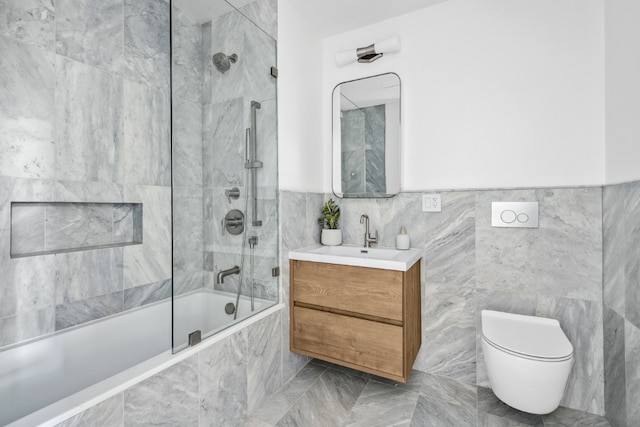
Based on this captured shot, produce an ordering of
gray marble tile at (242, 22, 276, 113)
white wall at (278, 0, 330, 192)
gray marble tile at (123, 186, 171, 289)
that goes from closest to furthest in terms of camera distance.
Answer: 1. gray marble tile at (242, 22, 276, 113)
2. gray marble tile at (123, 186, 171, 289)
3. white wall at (278, 0, 330, 192)

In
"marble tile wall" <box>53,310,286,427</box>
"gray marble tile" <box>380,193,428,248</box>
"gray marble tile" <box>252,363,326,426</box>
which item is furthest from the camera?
"gray marble tile" <box>380,193,428,248</box>

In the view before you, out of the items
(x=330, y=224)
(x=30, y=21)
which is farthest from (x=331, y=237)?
(x=30, y=21)

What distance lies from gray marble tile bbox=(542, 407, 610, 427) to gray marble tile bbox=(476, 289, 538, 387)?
→ 0.33 m

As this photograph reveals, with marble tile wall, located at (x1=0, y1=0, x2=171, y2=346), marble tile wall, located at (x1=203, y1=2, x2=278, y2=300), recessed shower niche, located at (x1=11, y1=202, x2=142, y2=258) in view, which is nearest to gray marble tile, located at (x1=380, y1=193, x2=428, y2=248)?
marble tile wall, located at (x1=203, y1=2, x2=278, y2=300)

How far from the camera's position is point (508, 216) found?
1796 millimetres

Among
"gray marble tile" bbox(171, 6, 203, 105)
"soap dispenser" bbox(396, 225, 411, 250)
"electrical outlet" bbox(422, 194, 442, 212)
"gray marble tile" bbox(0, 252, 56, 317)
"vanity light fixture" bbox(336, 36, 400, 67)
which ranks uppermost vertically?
"vanity light fixture" bbox(336, 36, 400, 67)

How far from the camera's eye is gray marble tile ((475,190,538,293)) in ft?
5.78

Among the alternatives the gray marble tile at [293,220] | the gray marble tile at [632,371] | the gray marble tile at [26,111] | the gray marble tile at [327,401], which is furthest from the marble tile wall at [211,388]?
the gray marble tile at [632,371]

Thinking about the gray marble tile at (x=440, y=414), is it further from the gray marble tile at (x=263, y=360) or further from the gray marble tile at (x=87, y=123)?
the gray marble tile at (x=87, y=123)

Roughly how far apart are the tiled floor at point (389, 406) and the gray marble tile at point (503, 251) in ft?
2.16

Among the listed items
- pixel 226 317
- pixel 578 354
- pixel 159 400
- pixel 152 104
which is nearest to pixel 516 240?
pixel 578 354

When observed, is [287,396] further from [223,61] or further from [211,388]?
[223,61]

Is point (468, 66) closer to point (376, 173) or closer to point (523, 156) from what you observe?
point (523, 156)

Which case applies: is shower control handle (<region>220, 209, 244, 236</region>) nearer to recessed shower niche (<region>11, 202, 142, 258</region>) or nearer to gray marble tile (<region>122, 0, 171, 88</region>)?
recessed shower niche (<region>11, 202, 142, 258</region>)
